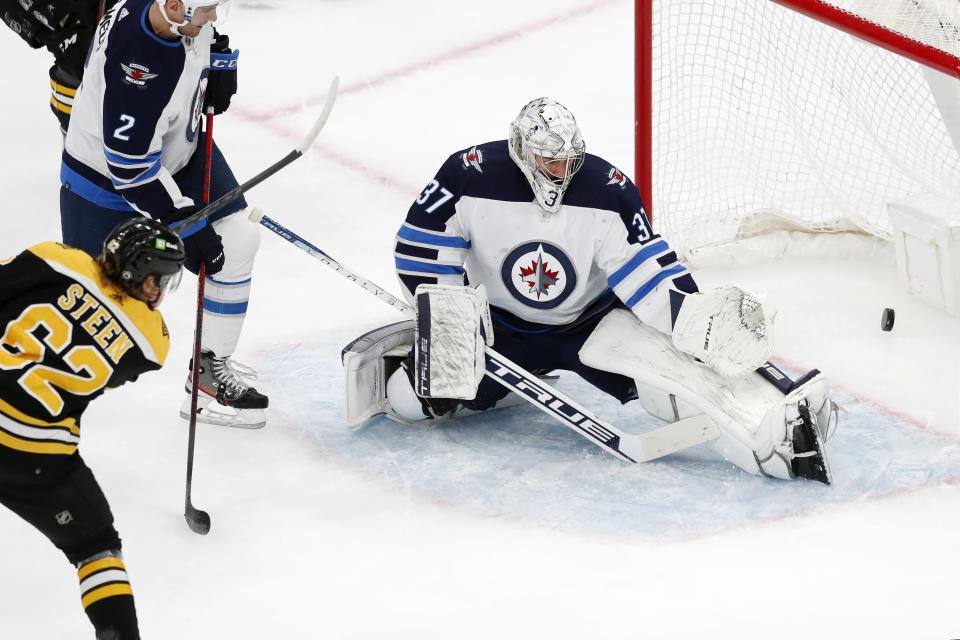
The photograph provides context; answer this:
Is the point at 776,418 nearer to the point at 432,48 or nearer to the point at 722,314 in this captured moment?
the point at 722,314

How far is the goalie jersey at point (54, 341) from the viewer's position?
2.39 m

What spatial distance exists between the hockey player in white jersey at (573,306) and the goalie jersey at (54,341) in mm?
979

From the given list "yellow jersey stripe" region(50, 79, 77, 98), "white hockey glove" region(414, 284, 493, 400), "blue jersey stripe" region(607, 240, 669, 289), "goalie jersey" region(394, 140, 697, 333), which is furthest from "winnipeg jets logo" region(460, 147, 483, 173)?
"yellow jersey stripe" region(50, 79, 77, 98)

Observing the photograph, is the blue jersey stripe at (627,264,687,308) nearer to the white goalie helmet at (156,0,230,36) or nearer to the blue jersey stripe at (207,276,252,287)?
the blue jersey stripe at (207,276,252,287)

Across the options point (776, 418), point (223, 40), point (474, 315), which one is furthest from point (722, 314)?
point (223, 40)

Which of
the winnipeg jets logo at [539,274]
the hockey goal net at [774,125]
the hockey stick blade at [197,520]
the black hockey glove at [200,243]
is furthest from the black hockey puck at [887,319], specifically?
the hockey stick blade at [197,520]

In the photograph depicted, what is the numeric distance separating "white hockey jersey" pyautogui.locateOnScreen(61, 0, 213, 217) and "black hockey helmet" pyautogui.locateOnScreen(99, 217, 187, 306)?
732 millimetres

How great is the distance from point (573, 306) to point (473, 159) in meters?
0.41

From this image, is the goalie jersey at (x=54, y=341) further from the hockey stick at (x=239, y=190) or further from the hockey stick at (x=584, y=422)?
the hockey stick at (x=584, y=422)

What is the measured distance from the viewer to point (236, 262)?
349 centimetres

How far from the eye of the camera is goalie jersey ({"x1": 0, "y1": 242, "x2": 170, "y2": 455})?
239cm

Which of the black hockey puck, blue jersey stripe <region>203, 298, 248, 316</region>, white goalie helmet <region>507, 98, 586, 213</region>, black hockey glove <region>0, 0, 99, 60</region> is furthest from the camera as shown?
the black hockey puck

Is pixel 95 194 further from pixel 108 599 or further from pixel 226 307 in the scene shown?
pixel 108 599

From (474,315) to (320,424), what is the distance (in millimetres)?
568
